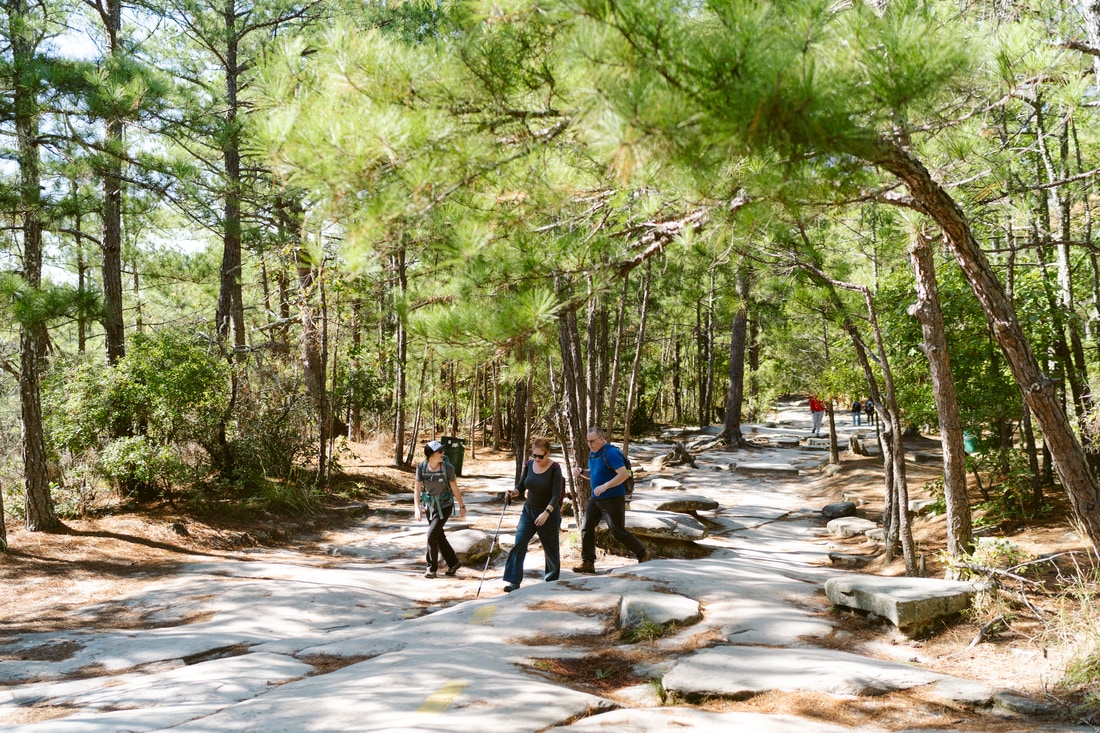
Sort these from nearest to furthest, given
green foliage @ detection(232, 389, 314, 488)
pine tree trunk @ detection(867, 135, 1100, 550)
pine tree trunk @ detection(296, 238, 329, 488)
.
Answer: pine tree trunk @ detection(867, 135, 1100, 550) < green foliage @ detection(232, 389, 314, 488) < pine tree trunk @ detection(296, 238, 329, 488)

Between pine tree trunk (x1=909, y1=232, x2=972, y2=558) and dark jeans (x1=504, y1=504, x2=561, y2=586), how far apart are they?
3.42 meters

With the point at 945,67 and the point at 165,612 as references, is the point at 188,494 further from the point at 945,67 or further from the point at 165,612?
the point at 945,67

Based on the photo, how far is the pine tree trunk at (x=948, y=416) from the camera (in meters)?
6.13

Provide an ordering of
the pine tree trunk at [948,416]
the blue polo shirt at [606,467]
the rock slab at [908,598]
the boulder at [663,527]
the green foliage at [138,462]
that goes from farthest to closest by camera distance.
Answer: the green foliage at [138,462] < the boulder at [663,527] < the blue polo shirt at [606,467] < the pine tree trunk at [948,416] < the rock slab at [908,598]

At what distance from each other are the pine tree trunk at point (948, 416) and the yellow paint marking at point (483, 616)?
12.8 feet

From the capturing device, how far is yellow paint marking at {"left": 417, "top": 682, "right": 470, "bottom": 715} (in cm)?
338

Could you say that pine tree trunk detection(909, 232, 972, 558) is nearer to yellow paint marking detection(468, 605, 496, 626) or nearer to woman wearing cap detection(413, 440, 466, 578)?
yellow paint marking detection(468, 605, 496, 626)

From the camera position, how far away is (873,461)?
53.0ft

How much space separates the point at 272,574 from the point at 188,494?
3880mm

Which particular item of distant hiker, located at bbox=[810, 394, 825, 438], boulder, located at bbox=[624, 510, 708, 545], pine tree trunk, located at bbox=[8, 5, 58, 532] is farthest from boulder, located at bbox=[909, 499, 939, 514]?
pine tree trunk, located at bbox=[8, 5, 58, 532]

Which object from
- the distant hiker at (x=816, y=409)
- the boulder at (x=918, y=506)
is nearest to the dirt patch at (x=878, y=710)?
the boulder at (x=918, y=506)

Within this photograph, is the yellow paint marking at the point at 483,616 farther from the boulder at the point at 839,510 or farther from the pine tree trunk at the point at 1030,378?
the boulder at the point at 839,510

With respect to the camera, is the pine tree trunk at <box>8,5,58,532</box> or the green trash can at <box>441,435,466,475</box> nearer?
the pine tree trunk at <box>8,5,58,532</box>

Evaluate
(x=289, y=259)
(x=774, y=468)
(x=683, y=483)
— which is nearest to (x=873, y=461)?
(x=774, y=468)
